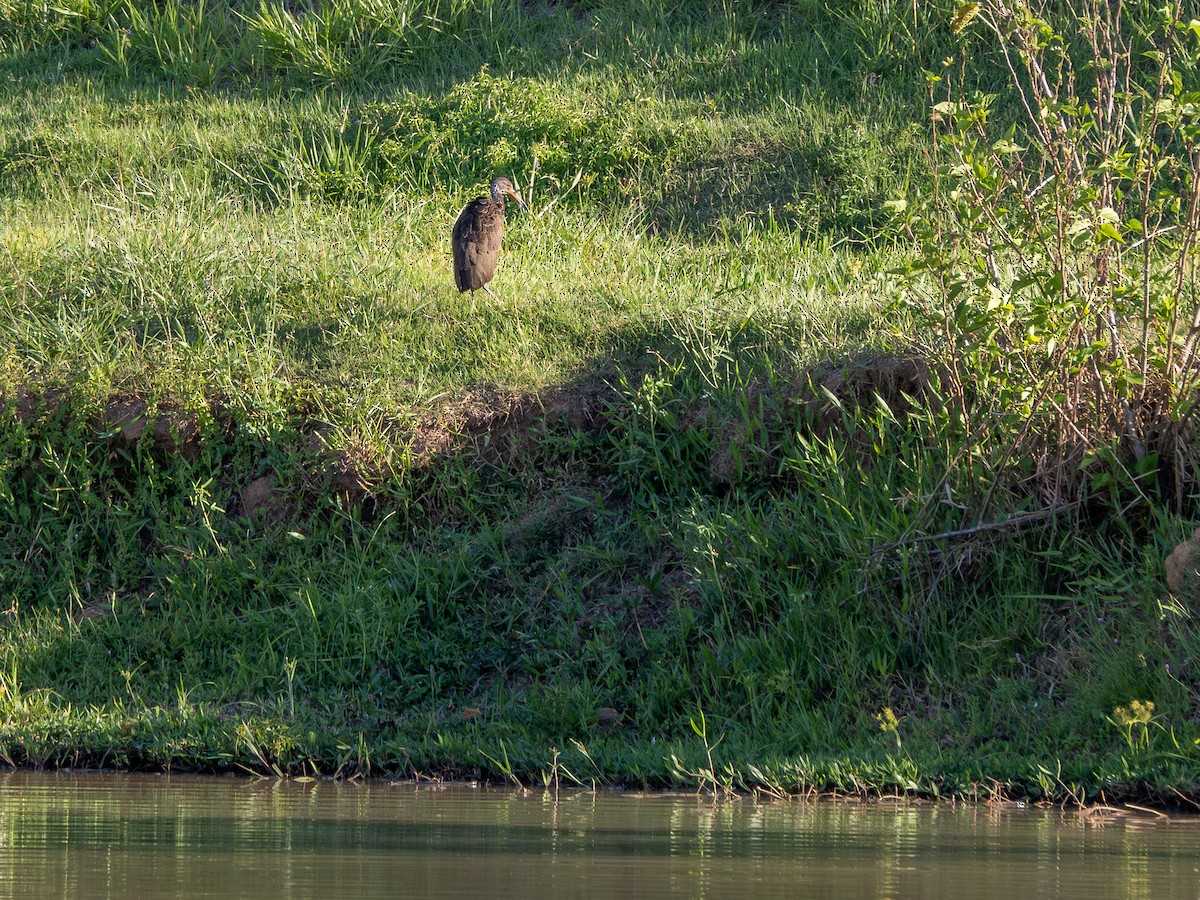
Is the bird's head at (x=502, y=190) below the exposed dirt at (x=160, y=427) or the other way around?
the other way around

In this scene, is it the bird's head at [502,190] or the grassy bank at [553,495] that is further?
the bird's head at [502,190]

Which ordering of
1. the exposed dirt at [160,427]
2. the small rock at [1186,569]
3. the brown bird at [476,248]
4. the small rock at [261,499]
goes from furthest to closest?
the brown bird at [476,248], the exposed dirt at [160,427], the small rock at [261,499], the small rock at [1186,569]

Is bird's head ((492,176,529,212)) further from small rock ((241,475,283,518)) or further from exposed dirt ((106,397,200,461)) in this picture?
small rock ((241,475,283,518))

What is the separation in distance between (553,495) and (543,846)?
3.29m

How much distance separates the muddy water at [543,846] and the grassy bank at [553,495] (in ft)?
1.37

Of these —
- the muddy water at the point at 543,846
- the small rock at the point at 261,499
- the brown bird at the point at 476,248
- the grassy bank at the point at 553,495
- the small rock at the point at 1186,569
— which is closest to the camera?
the muddy water at the point at 543,846

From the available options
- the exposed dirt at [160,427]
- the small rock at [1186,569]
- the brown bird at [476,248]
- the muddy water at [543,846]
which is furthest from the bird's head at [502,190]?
the small rock at [1186,569]

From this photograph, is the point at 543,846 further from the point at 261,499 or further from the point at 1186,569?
the point at 261,499

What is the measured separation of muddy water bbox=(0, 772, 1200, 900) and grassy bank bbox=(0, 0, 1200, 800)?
416 millimetres

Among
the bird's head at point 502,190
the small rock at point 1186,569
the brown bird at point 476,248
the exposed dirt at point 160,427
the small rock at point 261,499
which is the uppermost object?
the bird's head at point 502,190

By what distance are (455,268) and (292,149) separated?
3.19 metres

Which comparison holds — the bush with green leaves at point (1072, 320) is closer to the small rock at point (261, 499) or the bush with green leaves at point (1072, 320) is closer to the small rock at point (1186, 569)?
the small rock at point (1186, 569)

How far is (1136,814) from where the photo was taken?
5.19 meters

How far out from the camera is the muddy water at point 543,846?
3.87 m
